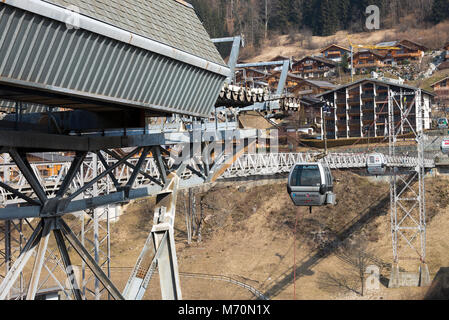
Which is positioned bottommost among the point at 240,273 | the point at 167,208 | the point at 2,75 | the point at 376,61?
the point at 240,273

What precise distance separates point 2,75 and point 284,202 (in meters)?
43.9

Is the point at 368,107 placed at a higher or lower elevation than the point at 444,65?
lower

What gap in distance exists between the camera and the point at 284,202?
54812 millimetres

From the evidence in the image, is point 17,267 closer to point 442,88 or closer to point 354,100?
point 354,100

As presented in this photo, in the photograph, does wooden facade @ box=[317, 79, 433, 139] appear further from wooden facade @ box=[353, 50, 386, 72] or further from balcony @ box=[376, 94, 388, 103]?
wooden facade @ box=[353, 50, 386, 72]

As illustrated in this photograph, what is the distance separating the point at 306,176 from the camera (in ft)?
108

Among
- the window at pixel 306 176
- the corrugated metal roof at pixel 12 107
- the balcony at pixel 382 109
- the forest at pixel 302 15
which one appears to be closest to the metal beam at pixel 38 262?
the corrugated metal roof at pixel 12 107

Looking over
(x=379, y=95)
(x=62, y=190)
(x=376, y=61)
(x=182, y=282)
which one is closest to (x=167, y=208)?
(x=62, y=190)

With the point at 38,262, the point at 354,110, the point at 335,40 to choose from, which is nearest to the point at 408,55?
the point at 335,40

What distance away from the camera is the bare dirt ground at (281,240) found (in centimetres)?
4059

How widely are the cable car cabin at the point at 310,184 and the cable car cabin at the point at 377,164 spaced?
40.1 ft

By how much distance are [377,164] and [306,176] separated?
13.8 meters

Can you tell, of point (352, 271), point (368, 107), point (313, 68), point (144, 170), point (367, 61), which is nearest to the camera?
point (144, 170)
